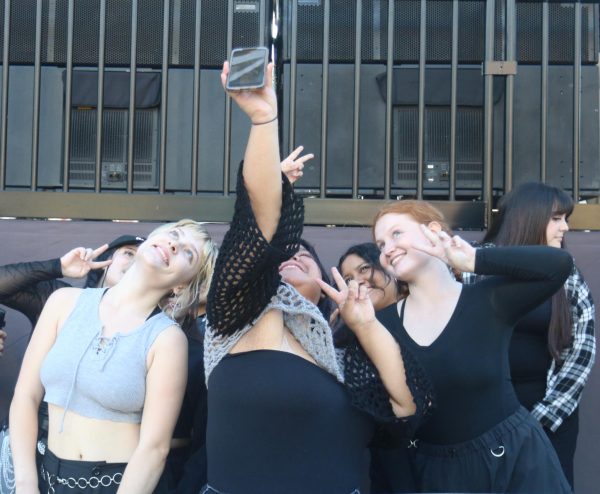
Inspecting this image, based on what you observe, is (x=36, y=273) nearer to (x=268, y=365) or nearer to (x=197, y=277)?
(x=197, y=277)

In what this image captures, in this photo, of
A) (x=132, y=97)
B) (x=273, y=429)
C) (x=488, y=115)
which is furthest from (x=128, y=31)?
(x=273, y=429)

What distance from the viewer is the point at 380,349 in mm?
1995

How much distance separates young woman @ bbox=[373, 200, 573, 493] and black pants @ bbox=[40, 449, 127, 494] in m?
0.87

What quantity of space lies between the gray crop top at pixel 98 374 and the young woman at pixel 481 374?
754 millimetres

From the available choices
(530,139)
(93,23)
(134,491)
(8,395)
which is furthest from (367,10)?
(134,491)

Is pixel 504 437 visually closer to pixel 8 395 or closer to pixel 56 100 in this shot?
pixel 8 395

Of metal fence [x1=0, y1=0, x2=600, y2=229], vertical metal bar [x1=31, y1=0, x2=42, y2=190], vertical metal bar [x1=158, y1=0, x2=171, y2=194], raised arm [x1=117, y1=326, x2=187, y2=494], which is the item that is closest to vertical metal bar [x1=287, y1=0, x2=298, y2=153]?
metal fence [x1=0, y1=0, x2=600, y2=229]

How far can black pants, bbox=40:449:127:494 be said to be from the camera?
207 cm

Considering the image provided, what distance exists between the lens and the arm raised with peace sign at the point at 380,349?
1.99 metres

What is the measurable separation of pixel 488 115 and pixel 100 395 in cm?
246

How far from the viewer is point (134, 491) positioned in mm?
2043

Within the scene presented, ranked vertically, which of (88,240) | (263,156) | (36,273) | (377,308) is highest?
(263,156)

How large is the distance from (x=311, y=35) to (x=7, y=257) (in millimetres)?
1892

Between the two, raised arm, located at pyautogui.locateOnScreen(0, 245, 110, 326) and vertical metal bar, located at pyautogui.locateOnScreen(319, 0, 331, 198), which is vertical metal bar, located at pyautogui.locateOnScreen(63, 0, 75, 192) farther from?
vertical metal bar, located at pyautogui.locateOnScreen(319, 0, 331, 198)
